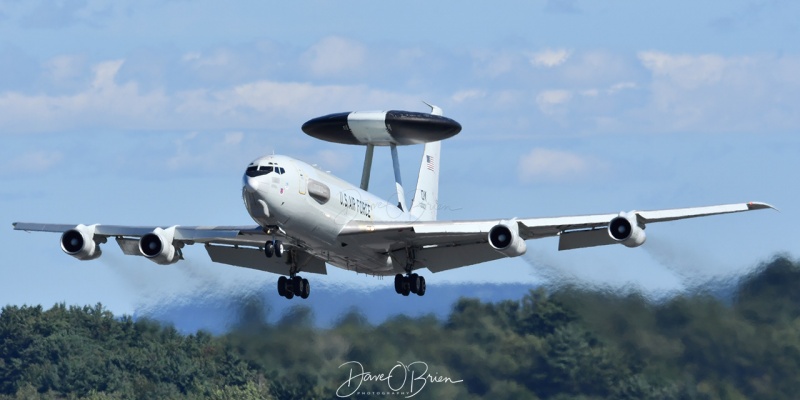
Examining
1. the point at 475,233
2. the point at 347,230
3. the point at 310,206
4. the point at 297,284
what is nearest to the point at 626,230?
the point at 475,233

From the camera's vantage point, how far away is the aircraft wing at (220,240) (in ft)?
199

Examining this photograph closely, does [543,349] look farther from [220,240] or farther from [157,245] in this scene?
[157,245]

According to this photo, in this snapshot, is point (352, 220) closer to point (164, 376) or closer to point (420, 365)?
point (420, 365)

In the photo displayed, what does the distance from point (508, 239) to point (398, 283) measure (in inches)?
275

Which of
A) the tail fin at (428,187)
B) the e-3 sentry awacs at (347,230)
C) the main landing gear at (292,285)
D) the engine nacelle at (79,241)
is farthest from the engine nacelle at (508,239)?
the engine nacelle at (79,241)

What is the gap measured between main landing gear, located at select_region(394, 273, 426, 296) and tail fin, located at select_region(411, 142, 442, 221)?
5282 millimetres

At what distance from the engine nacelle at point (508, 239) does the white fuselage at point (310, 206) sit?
4.58 meters


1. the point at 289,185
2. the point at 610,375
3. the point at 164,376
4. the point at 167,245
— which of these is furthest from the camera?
the point at 164,376

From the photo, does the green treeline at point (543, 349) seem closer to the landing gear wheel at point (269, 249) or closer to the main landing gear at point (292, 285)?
the main landing gear at point (292, 285)

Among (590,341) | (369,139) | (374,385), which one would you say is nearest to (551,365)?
(590,341)

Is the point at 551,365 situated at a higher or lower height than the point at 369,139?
lower

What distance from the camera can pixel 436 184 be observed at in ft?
240

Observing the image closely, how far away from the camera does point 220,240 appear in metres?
61.6

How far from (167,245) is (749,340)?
21.3m
